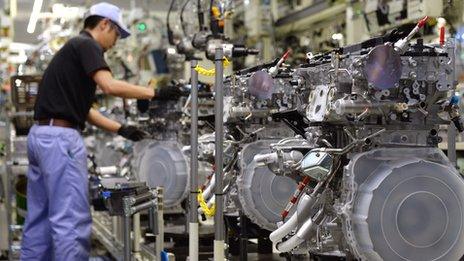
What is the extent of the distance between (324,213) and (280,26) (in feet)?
20.3

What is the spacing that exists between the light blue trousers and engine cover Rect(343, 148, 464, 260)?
195 centimetres

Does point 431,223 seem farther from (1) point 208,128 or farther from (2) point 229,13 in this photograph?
(2) point 229,13

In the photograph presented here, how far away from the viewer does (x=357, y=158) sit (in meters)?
2.86

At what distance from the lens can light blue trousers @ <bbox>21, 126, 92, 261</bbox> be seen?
4.12m

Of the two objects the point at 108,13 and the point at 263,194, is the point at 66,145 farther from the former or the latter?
the point at 263,194

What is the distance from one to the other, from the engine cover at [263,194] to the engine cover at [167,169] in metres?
1.46

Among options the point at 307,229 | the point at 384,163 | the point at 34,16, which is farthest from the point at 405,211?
the point at 34,16

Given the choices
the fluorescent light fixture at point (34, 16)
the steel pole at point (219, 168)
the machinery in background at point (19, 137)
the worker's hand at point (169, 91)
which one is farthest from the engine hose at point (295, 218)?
the fluorescent light fixture at point (34, 16)

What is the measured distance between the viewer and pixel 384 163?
284 centimetres

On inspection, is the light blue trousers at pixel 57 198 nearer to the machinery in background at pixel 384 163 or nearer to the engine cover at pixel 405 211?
the machinery in background at pixel 384 163

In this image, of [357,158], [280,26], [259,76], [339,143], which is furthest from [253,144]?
[280,26]

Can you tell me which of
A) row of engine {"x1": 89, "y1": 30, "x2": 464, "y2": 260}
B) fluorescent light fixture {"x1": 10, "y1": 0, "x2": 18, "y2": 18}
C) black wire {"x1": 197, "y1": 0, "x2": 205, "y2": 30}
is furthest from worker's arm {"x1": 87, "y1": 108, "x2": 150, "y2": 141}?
fluorescent light fixture {"x1": 10, "y1": 0, "x2": 18, "y2": 18}

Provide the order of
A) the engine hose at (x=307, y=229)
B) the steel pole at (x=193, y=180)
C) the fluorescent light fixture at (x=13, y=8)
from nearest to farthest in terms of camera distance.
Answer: the engine hose at (x=307, y=229)
the steel pole at (x=193, y=180)
the fluorescent light fixture at (x=13, y=8)

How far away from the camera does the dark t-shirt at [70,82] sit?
167 inches
